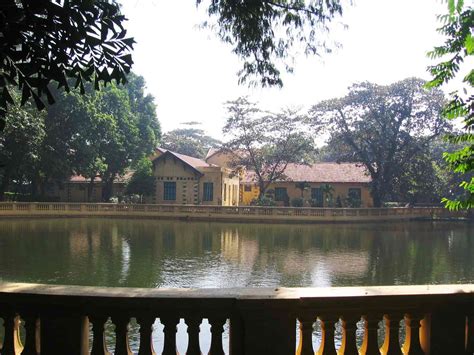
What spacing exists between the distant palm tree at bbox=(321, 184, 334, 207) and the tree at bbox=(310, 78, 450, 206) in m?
4.31

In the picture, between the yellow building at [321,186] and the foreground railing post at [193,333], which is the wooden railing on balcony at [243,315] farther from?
the yellow building at [321,186]

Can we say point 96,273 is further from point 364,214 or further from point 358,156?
point 358,156

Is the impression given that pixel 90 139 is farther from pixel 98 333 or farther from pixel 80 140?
Result: pixel 98 333

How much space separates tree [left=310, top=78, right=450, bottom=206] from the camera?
33.8m

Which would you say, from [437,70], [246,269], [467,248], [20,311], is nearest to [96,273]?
[246,269]

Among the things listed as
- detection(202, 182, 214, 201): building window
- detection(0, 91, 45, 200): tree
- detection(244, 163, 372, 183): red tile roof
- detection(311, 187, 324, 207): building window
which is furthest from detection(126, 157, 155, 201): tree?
detection(311, 187, 324, 207): building window

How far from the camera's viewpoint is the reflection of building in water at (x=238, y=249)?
49.4 ft

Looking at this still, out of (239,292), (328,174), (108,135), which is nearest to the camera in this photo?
(239,292)

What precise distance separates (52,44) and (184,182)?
123 feet

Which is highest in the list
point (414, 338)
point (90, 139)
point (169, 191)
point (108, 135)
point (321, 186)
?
point (108, 135)

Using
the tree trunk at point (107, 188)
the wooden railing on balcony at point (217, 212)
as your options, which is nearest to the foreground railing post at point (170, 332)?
the wooden railing on balcony at point (217, 212)

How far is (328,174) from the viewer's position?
4288cm

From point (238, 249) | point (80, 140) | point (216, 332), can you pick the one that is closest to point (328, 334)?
point (216, 332)

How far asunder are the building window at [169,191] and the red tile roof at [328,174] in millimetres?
7285
